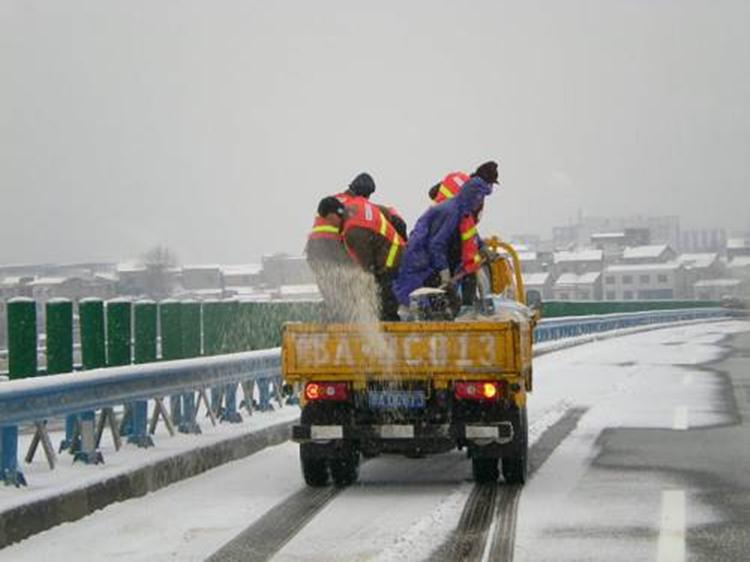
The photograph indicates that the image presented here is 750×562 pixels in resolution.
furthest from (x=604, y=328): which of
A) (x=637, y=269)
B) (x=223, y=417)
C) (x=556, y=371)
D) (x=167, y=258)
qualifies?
(x=637, y=269)

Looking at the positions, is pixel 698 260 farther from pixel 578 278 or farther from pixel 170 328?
pixel 170 328

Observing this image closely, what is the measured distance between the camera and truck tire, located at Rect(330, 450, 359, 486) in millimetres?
9508

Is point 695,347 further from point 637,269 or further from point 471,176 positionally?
point 637,269

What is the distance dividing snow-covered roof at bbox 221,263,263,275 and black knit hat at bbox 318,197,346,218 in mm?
141758

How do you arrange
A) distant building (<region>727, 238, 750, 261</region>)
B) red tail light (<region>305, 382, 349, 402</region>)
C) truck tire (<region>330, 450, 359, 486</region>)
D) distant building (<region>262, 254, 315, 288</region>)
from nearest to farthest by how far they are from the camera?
1. red tail light (<region>305, 382, 349, 402</region>)
2. truck tire (<region>330, 450, 359, 486</region>)
3. distant building (<region>262, 254, 315, 288</region>)
4. distant building (<region>727, 238, 750, 261</region>)

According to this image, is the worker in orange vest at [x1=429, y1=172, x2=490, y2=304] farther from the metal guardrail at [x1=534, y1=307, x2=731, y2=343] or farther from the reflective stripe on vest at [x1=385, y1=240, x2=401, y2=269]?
the metal guardrail at [x1=534, y1=307, x2=731, y2=343]

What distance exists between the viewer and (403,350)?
8906 mm

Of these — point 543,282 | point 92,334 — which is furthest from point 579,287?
point 92,334

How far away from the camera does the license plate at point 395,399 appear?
29.6 ft

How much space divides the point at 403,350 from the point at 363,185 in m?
1.89

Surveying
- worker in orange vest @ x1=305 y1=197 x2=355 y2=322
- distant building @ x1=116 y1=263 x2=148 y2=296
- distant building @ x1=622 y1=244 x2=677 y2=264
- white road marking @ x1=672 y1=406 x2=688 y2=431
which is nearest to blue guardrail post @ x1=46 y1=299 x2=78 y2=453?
worker in orange vest @ x1=305 y1=197 x2=355 y2=322

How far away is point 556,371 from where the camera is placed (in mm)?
23656

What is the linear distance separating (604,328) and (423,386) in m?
36.5

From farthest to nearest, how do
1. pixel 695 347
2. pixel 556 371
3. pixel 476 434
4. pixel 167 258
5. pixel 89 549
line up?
pixel 167 258, pixel 695 347, pixel 556 371, pixel 476 434, pixel 89 549
